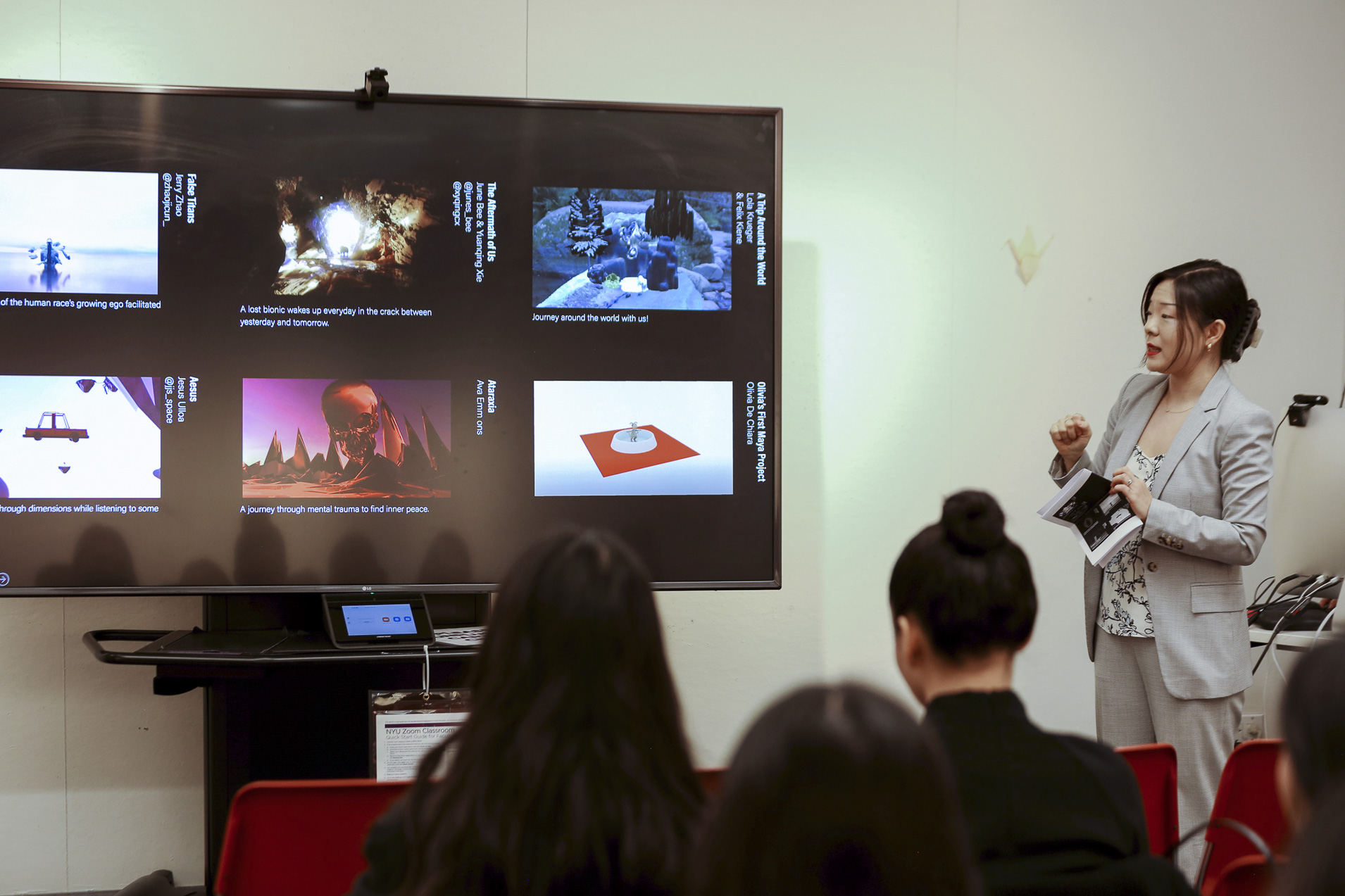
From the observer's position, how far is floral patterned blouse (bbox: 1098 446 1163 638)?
2270 mm

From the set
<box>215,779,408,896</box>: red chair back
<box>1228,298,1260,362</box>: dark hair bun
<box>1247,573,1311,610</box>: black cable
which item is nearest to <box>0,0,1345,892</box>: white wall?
<box>1247,573,1311,610</box>: black cable

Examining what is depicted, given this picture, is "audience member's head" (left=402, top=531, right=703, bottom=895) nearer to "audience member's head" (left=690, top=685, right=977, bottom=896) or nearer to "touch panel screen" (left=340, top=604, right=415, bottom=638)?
"audience member's head" (left=690, top=685, right=977, bottom=896)

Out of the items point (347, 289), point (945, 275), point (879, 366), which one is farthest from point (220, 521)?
point (945, 275)

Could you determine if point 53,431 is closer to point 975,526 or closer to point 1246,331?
point 975,526

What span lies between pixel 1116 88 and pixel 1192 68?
294 mm

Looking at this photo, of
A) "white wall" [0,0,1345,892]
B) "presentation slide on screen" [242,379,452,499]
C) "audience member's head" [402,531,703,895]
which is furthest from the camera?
"white wall" [0,0,1345,892]

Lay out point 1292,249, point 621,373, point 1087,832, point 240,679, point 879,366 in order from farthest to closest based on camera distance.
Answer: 1. point 1292,249
2. point 879,366
3. point 621,373
4. point 240,679
5. point 1087,832

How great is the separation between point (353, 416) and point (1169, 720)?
7.09ft

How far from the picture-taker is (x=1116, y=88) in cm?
317

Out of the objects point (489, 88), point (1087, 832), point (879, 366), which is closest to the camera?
point (1087, 832)

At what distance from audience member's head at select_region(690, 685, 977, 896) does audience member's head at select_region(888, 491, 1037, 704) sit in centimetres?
63

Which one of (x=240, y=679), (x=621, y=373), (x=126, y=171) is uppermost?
(x=126, y=171)

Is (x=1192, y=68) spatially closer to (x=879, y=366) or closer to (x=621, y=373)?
(x=879, y=366)

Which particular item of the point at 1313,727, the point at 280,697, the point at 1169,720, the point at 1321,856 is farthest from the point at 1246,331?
the point at 280,697
